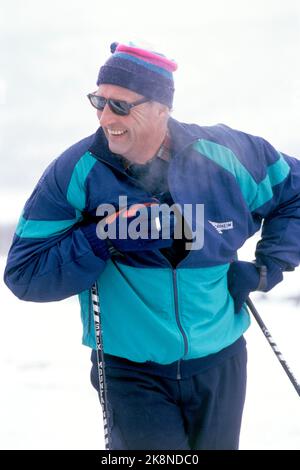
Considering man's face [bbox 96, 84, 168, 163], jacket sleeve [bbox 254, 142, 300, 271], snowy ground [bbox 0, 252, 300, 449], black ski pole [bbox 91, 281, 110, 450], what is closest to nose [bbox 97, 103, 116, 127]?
man's face [bbox 96, 84, 168, 163]

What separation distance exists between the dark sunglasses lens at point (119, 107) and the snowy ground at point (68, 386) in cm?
222

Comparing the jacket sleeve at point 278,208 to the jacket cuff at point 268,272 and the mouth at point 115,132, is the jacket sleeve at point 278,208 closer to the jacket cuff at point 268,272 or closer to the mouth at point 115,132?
the jacket cuff at point 268,272

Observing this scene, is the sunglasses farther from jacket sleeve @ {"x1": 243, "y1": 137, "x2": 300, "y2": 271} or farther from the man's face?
jacket sleeve @ {"x1": 243, "y1": 137, "x2": 300, "y2": 271}

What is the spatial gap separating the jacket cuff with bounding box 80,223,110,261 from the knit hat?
0.56m

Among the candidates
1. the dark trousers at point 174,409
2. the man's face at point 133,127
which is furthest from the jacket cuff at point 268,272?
the man's face at point 133,127

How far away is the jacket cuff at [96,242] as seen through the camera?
2.30 m

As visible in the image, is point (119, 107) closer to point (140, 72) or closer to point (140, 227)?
point (140, 72)

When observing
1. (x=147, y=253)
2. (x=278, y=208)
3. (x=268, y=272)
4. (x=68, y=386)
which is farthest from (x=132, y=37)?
(x=147, y=253)

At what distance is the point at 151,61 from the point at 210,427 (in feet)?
4.94

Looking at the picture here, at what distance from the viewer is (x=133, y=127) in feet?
7.73

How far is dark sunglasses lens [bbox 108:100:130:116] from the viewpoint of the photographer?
2.31 m

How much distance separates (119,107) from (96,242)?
1.70 feet

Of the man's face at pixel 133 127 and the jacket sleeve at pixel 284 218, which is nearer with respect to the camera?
the man's face at pixel 133 127

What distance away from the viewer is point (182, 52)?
22.9 m
